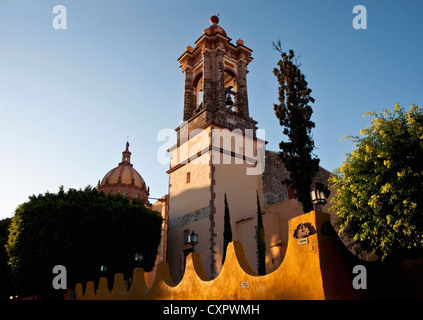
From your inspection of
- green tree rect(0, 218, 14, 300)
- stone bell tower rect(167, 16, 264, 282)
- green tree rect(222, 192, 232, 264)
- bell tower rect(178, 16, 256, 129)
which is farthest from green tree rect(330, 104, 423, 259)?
green tree rect(0, 218, 14, 300)

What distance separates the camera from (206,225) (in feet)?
70.6

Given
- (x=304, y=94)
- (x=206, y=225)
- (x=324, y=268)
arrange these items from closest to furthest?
(x=324, y=268) → (x=304, y=94) → (x=206, y=225)

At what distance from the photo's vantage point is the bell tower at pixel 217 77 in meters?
25.4

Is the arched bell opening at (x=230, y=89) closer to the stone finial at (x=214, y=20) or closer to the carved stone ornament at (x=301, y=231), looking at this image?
the stone finial at (x=214, y=20)

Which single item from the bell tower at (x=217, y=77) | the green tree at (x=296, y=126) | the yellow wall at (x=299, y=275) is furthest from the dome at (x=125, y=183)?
the yellow wall at (x=299, y=275)

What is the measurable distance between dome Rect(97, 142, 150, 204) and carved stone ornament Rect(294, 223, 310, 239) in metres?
47.6

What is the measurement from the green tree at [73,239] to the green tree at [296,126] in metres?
11.7

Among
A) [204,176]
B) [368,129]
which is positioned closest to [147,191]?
[204,176]

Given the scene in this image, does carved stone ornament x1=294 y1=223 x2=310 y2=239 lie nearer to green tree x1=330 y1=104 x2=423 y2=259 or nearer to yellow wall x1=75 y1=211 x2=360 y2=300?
yellow wall x1=75 y1=211 x2=360 y2=300

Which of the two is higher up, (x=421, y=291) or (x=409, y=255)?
(x=409, y=255)

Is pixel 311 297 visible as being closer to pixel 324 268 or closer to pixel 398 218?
pixel 324 268

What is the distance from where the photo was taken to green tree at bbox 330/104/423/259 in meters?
10.9

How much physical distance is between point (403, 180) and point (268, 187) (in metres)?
13.6

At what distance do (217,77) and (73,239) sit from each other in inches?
605
